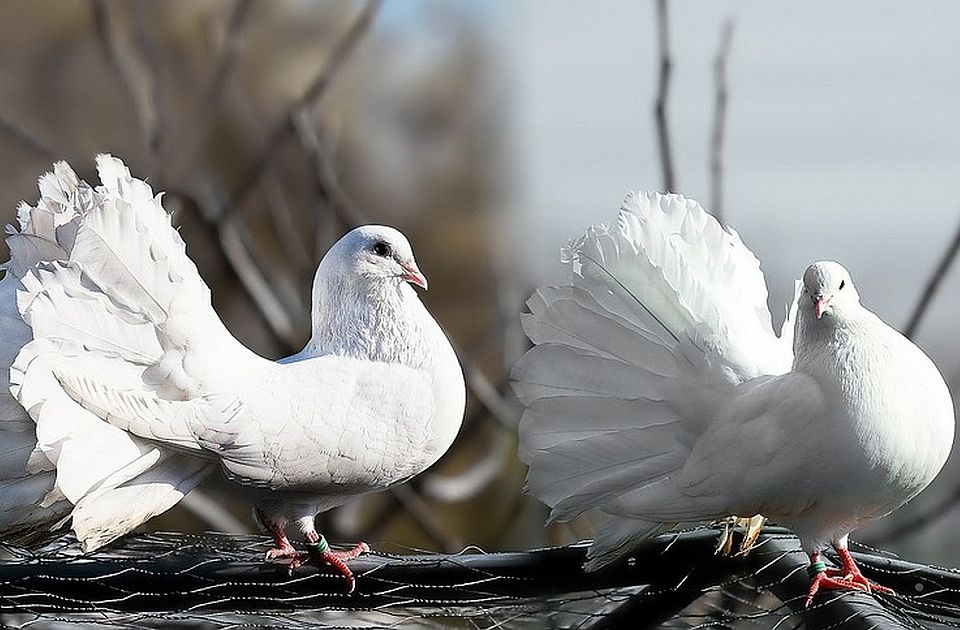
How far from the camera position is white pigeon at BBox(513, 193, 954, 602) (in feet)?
2.19

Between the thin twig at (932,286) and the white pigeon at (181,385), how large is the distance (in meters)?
0.54

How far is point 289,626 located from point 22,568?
170 millimetres

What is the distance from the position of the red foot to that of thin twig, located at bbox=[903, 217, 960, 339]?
430mm

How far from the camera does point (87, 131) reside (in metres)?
1.94

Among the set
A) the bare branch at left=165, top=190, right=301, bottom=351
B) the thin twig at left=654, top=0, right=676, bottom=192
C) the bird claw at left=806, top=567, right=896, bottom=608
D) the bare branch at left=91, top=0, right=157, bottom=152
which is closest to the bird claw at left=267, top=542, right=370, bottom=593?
the bird claw at left=806, top=567, right=896, bottom=608

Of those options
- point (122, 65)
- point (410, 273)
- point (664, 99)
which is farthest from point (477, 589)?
point (122, 65)

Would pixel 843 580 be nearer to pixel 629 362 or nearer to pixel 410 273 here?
pixel 629 362

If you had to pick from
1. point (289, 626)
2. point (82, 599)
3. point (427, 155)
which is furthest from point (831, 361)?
point (427, 155)

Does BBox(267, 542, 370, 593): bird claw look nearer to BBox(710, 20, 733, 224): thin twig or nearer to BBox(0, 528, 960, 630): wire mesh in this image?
BBox(0, 528, 960, 630): wire mesh

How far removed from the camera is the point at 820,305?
0.67 metres

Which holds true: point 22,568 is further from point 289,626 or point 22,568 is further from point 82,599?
point 289,626

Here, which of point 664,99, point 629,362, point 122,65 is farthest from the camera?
point 122,65

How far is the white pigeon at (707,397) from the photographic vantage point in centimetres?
67

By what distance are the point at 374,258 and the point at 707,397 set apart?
0.25 m
